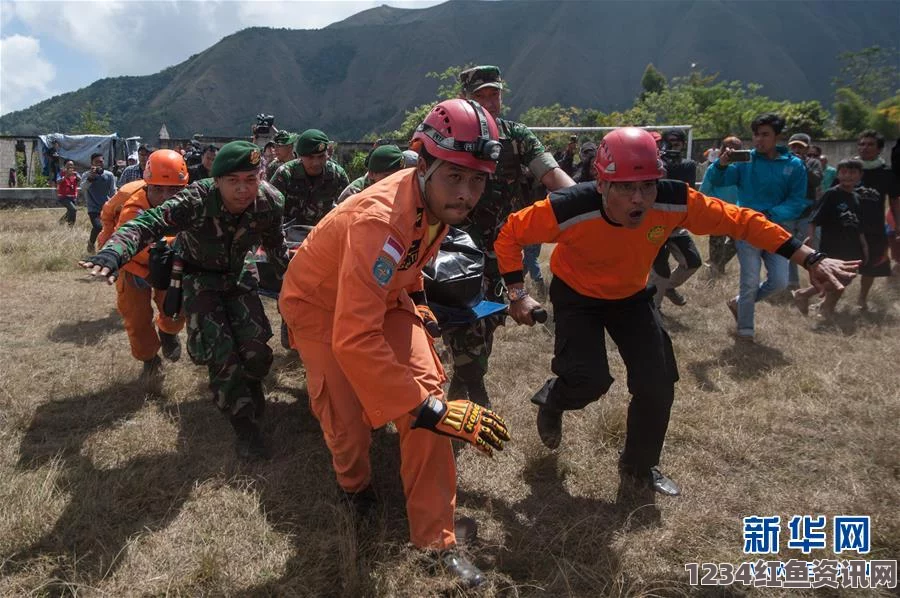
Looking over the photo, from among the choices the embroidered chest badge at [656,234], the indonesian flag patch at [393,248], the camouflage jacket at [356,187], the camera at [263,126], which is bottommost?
the embroidered chest badge at [656,234]

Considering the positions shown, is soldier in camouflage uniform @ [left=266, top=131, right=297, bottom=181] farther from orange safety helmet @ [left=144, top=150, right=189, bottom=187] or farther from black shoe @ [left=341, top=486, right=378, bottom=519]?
black shoe @ [left=341, top=486, right=378, bottom=519]

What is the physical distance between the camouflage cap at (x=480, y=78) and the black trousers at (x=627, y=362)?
5.92 ft

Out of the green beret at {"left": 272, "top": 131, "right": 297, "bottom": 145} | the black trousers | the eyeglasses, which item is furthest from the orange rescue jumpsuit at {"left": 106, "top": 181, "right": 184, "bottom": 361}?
the eyeglasses

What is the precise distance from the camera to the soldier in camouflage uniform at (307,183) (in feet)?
19.1

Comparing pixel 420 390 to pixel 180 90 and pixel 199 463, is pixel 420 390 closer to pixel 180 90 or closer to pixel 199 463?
pixel 199 463

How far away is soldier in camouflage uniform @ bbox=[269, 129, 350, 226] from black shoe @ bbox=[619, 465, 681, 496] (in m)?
3.59

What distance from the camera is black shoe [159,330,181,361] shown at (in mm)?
5559

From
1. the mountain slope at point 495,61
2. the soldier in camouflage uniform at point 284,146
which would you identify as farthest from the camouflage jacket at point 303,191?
the mountain slope at point 495,61

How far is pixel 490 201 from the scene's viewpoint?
5008mm

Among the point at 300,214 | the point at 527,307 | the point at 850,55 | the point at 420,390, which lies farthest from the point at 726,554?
the point at 850,55

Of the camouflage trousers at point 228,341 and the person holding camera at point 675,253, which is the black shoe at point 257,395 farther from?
the person holding camera at point 675,253

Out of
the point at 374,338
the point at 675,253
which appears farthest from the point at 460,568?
the point at 675,253

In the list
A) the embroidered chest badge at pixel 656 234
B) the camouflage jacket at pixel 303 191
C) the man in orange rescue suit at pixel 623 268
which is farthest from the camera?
the camouflage jacket at pixel 303 191

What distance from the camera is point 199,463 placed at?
3941mm
